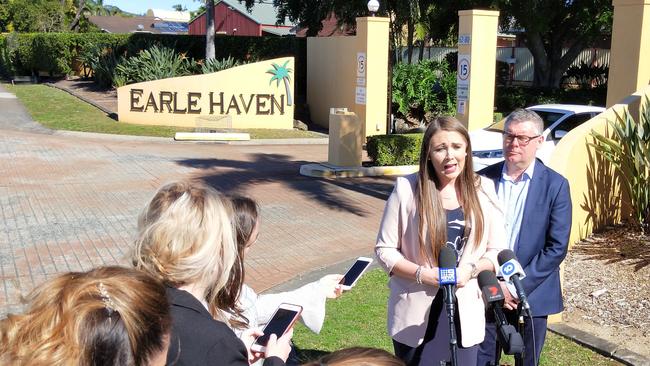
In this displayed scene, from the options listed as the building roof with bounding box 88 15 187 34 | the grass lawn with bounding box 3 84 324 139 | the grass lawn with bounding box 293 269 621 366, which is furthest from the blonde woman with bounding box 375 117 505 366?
the building roof with bounding box 88 15 187 34

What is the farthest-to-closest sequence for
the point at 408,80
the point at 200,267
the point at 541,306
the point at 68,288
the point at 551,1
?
1. the point at 551,1
2. the point at 408,80
3. the point at 541,306
4. the point at 200,267
5. the point at 68,288

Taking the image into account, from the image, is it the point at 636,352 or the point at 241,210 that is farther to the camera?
the point at 636,352

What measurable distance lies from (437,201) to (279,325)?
127 cm

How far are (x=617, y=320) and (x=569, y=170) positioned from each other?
1798 mm

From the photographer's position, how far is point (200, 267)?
2.50 metres

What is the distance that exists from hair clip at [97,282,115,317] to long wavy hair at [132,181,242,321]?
76 cm

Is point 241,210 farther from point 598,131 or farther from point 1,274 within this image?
point 598,131

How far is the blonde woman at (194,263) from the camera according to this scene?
232cm

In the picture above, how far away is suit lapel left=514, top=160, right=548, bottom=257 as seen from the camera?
389 centimetres

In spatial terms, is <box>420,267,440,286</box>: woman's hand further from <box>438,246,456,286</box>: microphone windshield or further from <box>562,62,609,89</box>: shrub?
<box>562,62,609,89</box>: shrub

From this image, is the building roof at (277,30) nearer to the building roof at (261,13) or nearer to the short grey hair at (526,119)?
the building roof at (261,13)

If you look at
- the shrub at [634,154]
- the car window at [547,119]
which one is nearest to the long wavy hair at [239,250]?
the shrub at [634,154]

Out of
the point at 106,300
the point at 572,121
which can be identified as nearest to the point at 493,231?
the point at 106,300

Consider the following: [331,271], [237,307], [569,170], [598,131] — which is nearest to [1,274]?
[331,271]
